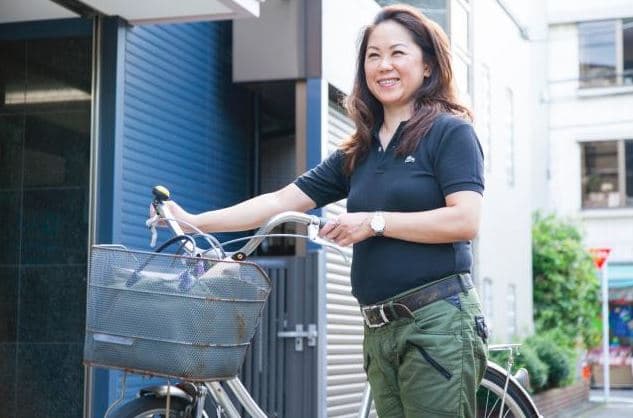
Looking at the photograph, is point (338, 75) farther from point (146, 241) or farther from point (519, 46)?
point (519, 46)

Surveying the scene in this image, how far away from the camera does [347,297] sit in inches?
404

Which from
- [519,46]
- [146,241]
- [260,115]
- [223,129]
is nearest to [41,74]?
[146,241]

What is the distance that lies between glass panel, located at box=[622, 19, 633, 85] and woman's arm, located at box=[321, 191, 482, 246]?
22.5 metres

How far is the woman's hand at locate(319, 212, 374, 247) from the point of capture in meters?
3.50

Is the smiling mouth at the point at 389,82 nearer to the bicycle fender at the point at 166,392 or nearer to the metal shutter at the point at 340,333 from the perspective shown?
the bicycle fender at the point at 166,392

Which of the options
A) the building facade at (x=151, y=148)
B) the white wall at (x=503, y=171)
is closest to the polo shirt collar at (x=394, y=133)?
the building facade at (x=151, y=148)

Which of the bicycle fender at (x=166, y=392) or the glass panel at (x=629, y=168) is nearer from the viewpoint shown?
the bicycle fender at (x=166, y=392)

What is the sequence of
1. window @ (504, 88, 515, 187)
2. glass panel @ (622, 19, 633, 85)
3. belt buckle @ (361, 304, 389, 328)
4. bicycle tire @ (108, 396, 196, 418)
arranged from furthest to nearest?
glass panel @ (622, 19, 633, 85) → window @ (504, 88, 515, 187) → bicycle tire @ (108, 396, 196, 418) → belt buckle @ (361, 304, 389, 328)

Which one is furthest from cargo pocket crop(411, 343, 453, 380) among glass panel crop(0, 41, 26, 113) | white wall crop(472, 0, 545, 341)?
white wall crop(472, 0, 545, 341)

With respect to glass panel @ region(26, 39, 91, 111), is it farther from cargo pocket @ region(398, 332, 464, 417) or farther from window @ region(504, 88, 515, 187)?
window @ region(504, 88, 515, 187)

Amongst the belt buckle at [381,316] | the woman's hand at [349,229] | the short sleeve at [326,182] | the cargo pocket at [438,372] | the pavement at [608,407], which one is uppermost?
the short sleeve at [326,182]

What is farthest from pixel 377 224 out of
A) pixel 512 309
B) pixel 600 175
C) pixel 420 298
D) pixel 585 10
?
pixel 585 10

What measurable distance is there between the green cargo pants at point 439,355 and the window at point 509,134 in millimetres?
14450

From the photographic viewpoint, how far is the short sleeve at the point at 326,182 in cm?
402
